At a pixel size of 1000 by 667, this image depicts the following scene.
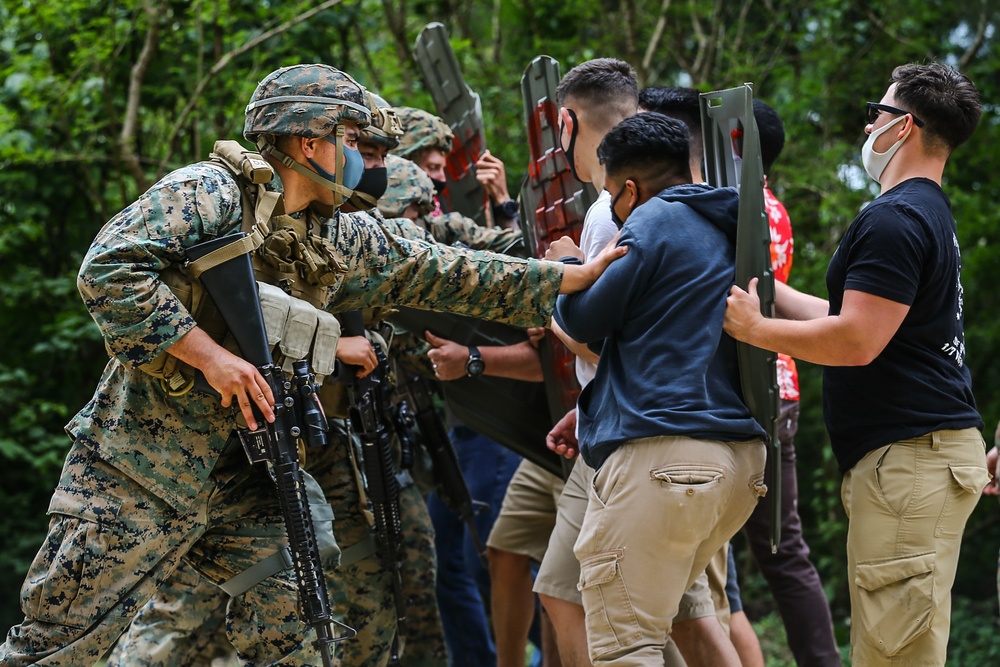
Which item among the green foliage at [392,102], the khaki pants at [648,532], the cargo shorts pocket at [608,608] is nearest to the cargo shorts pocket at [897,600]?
the khaki pants at [648,532]

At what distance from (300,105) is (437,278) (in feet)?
2.30

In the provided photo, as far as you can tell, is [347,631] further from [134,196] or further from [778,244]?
[134,196]

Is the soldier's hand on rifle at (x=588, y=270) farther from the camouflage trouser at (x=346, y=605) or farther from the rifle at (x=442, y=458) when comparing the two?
the rifle at (x=442, y=458)

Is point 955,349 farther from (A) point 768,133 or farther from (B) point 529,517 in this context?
(B) point 529,517

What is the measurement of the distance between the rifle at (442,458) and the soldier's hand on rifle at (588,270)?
5.02 feet

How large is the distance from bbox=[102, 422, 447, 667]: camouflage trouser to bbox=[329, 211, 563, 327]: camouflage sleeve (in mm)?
834

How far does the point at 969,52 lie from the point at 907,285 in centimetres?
578

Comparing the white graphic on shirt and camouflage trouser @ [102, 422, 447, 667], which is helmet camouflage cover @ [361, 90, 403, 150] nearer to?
camouflage trouser @ [102, 422, 447, 667]

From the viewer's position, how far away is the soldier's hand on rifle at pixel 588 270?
10.6 feet

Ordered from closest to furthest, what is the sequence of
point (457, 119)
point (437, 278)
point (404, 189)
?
point (437, 278), point (404, 189), point (457, 119)

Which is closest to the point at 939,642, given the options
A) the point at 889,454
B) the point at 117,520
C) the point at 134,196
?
the point at 889,454

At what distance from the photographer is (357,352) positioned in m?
4.05

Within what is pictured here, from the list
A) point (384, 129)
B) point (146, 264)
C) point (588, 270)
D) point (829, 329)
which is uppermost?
point (384, 129)

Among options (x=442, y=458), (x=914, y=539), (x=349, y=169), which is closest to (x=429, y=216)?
(x=442, y=458)
